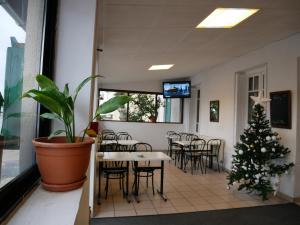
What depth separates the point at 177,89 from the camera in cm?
782

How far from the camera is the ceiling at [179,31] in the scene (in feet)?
8.79

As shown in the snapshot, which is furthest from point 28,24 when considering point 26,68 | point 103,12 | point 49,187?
point 103,12

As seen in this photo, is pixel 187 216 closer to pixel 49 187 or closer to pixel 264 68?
pixel 49 187

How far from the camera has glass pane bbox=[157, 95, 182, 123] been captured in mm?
8891

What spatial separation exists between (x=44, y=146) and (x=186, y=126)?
7814mm

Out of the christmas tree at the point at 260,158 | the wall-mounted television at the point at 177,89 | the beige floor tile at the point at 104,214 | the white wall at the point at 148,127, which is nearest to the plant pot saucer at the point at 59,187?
the beige floor tile at the point at 104,214

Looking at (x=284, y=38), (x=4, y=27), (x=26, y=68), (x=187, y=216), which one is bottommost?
(x=187, y=216)

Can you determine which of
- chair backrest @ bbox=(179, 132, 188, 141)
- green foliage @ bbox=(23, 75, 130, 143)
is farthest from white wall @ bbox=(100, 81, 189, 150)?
green foliage @ bbox=(23, 75, 130, 143)

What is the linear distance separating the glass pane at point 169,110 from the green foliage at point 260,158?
4963mm

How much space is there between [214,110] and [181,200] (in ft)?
11.1

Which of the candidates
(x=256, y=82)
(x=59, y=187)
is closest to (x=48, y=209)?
(x=59, y=187)

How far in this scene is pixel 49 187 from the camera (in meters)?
1.10

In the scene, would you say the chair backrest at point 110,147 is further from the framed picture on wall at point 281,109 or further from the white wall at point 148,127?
the framed picture on wall at point 281,109

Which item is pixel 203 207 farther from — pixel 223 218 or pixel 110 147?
pixel 110 147
